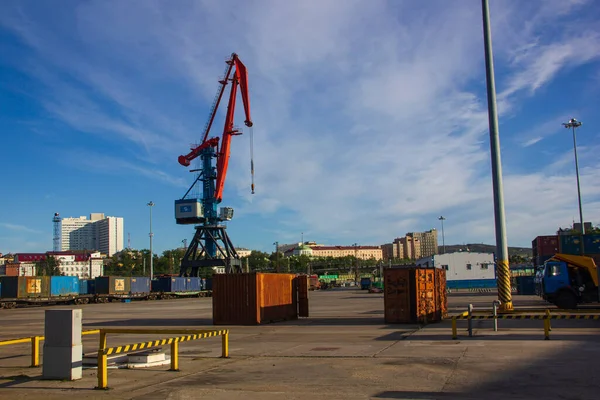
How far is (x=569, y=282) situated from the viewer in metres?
29.2

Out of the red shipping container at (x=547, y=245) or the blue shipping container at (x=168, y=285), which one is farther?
the blue shipping container at (x=168, y=285)

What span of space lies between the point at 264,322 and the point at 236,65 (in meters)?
69.8

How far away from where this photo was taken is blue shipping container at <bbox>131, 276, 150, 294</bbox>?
74.4 meters

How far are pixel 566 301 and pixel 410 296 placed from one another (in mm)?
10190

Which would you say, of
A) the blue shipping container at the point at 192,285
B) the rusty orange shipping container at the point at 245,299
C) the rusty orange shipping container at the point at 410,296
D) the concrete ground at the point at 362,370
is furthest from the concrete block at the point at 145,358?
the blue shipping container at the point at 192,285

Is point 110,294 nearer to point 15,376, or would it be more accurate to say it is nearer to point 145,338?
point 145,338

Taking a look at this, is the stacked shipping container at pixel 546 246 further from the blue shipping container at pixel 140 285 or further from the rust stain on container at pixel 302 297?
the blue shipping container at pixel 140 285

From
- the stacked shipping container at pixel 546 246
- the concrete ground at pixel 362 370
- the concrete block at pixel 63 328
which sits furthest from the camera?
the stacked shipping container at pixel 546 246

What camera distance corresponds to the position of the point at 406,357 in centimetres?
1463

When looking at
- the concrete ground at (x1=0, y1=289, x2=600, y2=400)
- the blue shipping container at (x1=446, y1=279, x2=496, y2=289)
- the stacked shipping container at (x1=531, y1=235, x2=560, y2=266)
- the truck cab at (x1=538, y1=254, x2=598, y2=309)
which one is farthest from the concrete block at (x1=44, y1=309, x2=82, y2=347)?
the blue shipping container at (x1=446, y1=279, x2=496, y2=289)

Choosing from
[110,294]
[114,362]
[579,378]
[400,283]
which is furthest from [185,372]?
[110,294]

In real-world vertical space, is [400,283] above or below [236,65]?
below

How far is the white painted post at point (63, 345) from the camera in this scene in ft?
39.3

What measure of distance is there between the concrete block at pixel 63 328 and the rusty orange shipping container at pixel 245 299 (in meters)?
14.9
